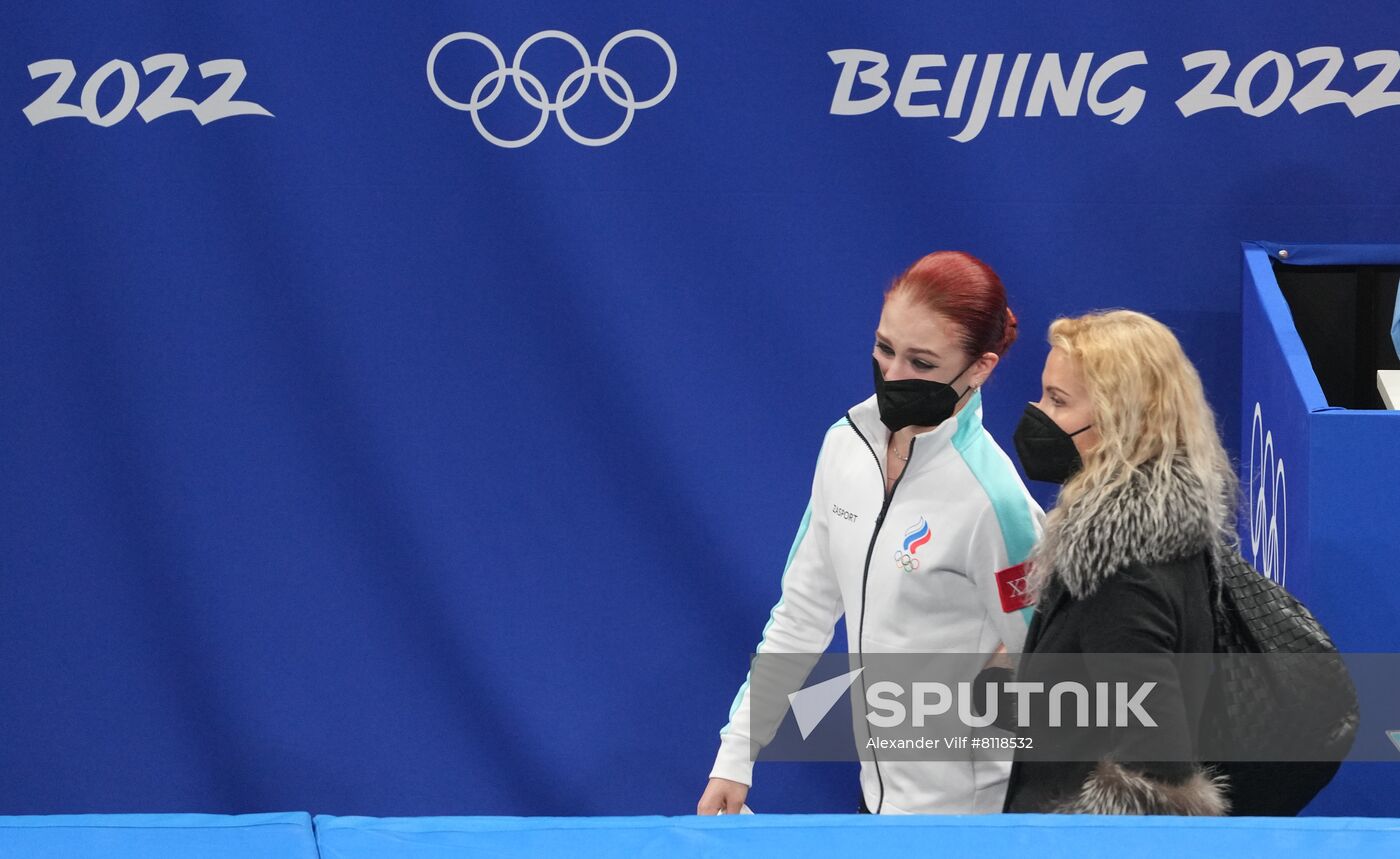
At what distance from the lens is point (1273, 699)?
5.47 ft

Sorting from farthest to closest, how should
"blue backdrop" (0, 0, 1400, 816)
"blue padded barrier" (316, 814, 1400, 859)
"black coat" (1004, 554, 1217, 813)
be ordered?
"blue backdrop" (0, 0, 1400, 816) → "black coat" (1004, 554, 1217, 813) → "blue padded barrier" (316, 814, 1400, 859)

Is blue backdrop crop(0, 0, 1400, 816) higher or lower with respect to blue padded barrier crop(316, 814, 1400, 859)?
higher

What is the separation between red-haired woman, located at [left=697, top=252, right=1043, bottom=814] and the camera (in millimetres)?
1961

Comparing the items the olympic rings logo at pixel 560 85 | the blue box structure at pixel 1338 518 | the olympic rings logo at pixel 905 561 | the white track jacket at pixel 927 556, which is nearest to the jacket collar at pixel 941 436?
the white track jacket at pixel 927 556

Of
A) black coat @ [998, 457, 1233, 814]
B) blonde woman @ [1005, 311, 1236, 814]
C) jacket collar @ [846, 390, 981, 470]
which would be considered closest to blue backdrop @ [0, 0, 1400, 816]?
jacket collar @ [846, 390, 981, 470]

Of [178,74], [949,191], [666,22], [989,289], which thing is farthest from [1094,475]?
[178,74]

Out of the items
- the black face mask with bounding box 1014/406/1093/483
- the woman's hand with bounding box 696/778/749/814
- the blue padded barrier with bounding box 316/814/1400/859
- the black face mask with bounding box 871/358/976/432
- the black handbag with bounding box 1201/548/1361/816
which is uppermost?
the black face mask with bounding box 871/358/976/432

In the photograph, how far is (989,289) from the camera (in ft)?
6.48

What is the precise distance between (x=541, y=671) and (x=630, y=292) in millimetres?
811

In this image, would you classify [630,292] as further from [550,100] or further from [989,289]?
[989,289]

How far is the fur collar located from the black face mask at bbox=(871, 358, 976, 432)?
1.14ft

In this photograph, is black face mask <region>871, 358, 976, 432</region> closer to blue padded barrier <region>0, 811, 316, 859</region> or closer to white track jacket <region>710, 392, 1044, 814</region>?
white track jacket <region>710, 392, 1044, 814</region>

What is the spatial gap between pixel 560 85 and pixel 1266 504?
1.51 metres

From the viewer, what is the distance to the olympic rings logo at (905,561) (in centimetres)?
196
